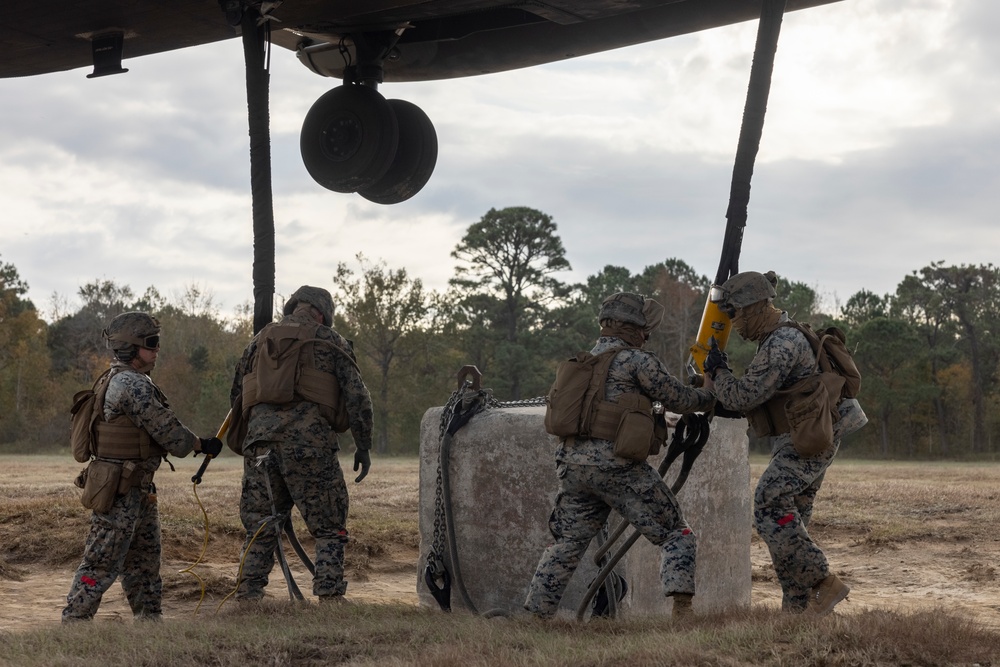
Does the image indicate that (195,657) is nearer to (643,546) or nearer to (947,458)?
(643,546)

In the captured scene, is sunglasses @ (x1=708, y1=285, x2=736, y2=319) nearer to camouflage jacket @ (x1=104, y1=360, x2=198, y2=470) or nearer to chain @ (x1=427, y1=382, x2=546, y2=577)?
chain @ (x1=427, y1=382, x2=546, y2=577)

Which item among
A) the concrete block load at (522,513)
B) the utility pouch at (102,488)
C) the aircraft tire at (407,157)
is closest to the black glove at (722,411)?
the concrete block load at (522,513)

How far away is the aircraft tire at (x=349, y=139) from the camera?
9.95 m

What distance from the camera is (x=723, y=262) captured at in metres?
6.87

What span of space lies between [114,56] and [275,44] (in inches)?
92.5

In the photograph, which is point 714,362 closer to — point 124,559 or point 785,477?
point 785,477

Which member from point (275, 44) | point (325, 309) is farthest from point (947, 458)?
point (325, 309)

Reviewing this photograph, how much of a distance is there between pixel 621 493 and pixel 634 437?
343 mm

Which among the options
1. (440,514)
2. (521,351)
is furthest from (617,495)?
(521,351)

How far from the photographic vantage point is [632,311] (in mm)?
6152

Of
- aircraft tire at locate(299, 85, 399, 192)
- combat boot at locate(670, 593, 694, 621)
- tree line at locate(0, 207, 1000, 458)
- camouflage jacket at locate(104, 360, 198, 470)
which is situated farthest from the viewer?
tree line at locate(0, 207, 1000, 458)

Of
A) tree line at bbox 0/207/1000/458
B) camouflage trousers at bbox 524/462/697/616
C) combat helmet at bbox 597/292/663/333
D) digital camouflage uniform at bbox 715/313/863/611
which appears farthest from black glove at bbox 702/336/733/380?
tree line at bbox 0/207/1000/458

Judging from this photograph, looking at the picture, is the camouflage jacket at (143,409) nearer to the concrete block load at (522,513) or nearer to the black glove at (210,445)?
the black glove at (210,445)

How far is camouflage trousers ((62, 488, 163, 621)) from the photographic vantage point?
253 inches
